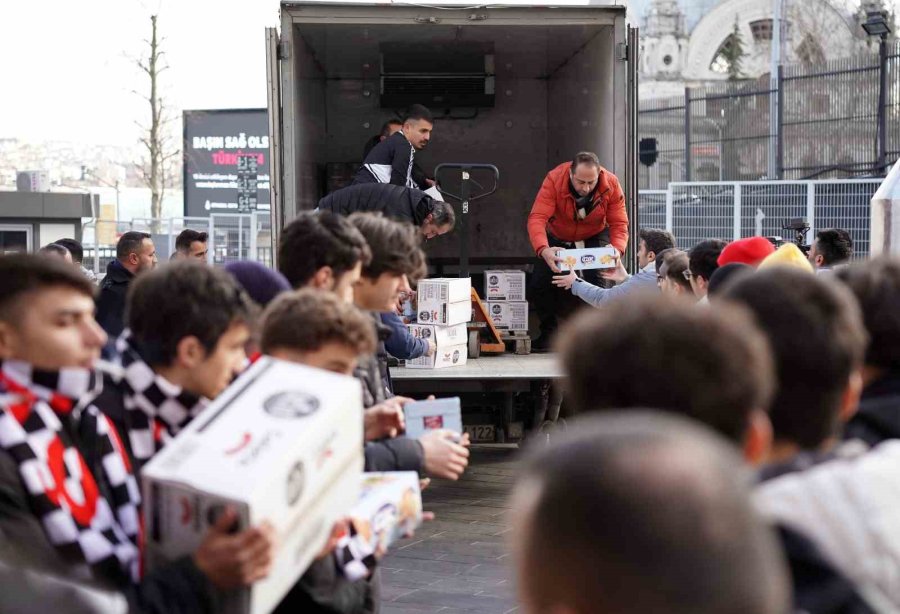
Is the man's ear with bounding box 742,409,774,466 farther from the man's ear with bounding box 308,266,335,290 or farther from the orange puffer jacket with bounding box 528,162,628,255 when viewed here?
the orange puffer jacket with bounding box 528,162,628,255

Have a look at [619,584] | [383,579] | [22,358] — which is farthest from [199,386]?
[383,579]

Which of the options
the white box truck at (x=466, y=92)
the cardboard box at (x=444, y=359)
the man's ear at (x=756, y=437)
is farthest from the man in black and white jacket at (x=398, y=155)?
the man's ear at (x=756, y=437)

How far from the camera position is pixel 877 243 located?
1000 cm

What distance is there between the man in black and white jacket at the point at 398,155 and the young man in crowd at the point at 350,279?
506 cm

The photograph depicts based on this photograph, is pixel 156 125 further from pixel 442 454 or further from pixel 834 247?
pixel 442 454

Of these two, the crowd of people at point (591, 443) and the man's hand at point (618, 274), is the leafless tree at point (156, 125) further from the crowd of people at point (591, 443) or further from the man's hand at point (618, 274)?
the crowd of people at point (591, 443)

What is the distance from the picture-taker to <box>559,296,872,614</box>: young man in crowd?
173 cm

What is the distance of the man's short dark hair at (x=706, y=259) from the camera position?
20.8 ft

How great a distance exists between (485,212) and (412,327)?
3.27 meters

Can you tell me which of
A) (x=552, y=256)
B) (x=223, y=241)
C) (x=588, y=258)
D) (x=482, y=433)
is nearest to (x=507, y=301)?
(x=552, y=256)

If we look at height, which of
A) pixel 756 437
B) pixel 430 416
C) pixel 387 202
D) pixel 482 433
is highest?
pixel 387 202

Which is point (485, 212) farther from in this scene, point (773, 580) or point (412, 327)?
point (773, 580)

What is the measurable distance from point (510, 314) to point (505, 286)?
0.22m

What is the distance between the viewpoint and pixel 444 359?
8344 mm
